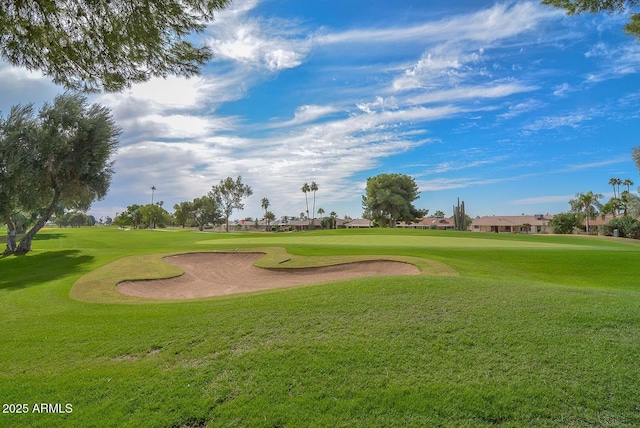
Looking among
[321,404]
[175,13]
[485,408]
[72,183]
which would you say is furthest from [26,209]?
[485,408]

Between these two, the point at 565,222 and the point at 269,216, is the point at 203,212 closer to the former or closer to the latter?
the point at 269,216

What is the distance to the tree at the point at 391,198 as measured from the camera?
71.3m

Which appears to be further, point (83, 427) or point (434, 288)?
point (434, 288)

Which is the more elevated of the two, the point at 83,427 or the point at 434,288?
the point at 434,288

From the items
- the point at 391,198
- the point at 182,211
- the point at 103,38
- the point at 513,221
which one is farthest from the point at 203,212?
the point at 103,38

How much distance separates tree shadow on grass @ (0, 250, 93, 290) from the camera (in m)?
14.9

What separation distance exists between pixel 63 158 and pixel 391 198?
57442 millimetres

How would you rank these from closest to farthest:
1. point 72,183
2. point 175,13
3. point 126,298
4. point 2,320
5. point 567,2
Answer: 1. point 175,13
2. point 567,2
3. point 2,320
4. point 126,298
5. point 72,183

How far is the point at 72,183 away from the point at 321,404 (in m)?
30.2

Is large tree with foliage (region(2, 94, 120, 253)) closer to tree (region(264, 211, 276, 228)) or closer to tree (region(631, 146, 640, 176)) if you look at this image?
tree (region(631, 146, 640, 176))

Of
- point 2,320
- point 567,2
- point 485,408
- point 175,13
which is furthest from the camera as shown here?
point 2,320

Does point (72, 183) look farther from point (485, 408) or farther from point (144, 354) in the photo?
point (485, 408)

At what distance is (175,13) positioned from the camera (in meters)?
6.71

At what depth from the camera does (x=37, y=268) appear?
18.9 meters
